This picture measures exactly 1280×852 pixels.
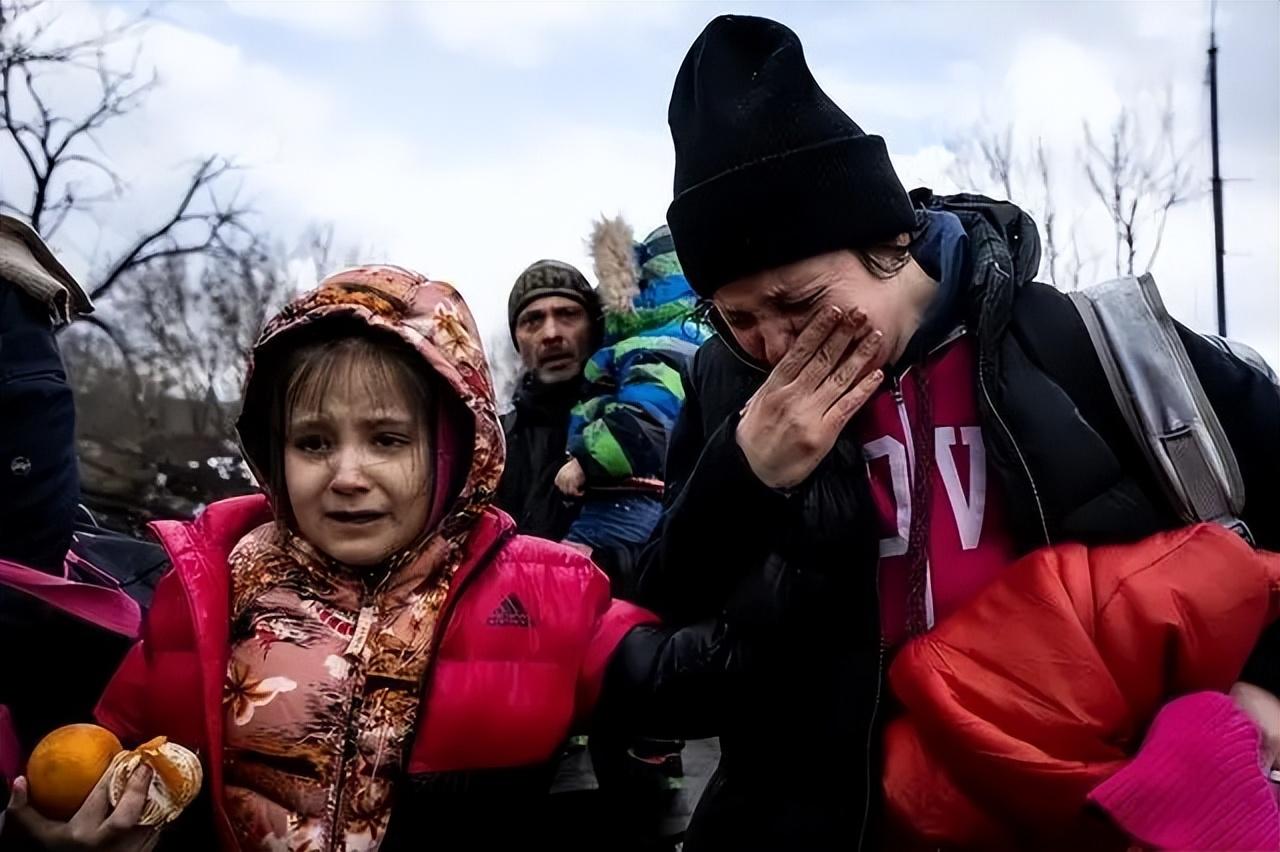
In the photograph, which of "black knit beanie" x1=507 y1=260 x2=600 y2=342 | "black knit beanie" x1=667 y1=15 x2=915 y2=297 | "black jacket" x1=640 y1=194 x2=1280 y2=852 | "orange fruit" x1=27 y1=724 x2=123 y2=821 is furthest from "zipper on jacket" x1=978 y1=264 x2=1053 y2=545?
"black knit beanie" x1=507 y1=260 x2=600 y2=342

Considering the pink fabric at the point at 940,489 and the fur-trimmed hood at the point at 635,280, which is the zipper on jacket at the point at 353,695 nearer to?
the pink fabric at the point at 940,489

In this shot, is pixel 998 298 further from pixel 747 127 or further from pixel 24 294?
pixel 24 294

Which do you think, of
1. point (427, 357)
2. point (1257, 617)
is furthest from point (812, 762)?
point (427, 357)

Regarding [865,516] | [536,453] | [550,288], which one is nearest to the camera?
[865,516]

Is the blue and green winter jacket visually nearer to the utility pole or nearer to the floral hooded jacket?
the floral hooded jacket

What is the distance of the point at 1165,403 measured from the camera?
1.69m

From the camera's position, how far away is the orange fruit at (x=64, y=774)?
1.72 m

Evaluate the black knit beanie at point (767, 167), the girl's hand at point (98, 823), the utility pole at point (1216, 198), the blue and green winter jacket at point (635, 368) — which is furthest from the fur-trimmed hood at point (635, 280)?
the utility pole at point (1216, 198)

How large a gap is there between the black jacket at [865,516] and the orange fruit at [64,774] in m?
0.90

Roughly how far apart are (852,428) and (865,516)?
6.3 inches

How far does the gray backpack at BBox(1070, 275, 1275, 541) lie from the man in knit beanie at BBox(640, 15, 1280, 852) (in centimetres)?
3

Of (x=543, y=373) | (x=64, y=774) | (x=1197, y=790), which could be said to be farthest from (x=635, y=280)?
(x=1197, y=790)

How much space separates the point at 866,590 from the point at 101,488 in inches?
549

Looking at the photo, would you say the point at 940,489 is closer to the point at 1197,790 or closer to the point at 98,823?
the point at 1197,790
